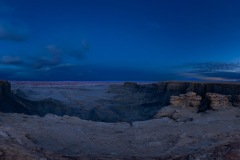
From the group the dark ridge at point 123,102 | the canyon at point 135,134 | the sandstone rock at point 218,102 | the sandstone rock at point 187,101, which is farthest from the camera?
the dark ridge at point 123,102

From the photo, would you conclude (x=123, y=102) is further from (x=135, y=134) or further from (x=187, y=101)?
(x=135, y=134)

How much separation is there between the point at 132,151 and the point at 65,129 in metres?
4.58

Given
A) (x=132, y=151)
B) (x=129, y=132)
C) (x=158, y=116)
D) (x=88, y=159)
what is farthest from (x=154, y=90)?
(x=88, y=159)

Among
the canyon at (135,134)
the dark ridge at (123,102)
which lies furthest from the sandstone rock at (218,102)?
the dark ridge at (123,102)

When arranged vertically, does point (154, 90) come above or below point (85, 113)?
above

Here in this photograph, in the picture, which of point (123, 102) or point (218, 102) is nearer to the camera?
point (218, 102)

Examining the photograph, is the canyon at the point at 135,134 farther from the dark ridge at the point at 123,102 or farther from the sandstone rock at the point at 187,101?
the dark ridge at the point at 123,102

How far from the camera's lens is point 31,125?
44.9 ft

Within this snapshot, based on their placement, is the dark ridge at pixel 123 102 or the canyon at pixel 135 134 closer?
the canyon at pixel 135 134

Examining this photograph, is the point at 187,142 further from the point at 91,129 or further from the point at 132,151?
the point at 91,129

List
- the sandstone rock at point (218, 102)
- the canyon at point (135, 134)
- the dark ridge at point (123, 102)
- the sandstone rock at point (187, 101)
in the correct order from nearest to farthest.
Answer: the canyon at point (135, 134) → the sandstone rock at point (218, 102) → the sandstone rock at point (187, 101) → the dark ridge at point (123, 102)

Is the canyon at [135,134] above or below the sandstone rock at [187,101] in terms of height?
below

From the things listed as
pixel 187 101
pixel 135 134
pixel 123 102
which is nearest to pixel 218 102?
pixel 187 101

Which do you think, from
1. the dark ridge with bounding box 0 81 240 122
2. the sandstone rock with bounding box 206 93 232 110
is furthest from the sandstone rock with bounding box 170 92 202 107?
the sandstone rock with bounding box 206 93 232 110
